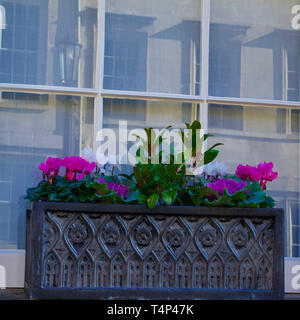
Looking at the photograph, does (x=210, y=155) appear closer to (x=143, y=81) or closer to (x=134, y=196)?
(x=134, y=196)

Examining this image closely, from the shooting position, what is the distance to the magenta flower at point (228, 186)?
3.15 m

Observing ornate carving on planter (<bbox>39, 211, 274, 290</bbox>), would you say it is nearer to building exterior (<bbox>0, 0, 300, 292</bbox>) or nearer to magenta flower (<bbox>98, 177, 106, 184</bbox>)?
magenta flower (<bbox>98, 177, 106, 184</bbox>)

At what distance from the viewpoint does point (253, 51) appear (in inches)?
151

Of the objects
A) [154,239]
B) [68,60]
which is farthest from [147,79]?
[154,239]

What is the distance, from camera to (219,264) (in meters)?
3.09

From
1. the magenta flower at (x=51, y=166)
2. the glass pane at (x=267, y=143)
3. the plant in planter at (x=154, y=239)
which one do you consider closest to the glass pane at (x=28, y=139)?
the magenta flower at (x=51, y=166)

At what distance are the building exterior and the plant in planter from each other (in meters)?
0.47

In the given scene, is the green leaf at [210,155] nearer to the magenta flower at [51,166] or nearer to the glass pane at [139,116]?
the glass pane at [139,116]

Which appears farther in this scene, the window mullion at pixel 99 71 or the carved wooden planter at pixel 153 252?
the window mullion at pixel 99 71

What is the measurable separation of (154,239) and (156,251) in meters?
0.06

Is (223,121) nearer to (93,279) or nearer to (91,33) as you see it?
(91,33)
